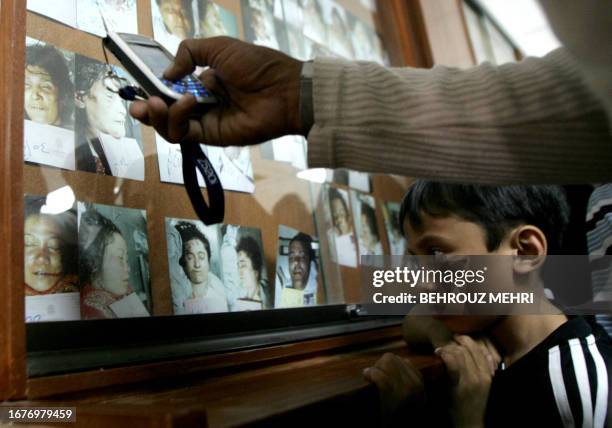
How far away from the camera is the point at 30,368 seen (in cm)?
45

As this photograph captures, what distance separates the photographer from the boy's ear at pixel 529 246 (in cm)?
79

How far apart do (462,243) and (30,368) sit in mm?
597

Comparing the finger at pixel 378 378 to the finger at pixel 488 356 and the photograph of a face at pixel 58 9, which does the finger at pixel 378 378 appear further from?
the photograph of a face at pixel 58 9

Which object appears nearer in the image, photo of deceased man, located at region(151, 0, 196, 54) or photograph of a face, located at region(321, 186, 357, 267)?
photo of deceased man, located at region(151, 0, 196, 54)

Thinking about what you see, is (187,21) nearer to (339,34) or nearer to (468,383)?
(339,34)

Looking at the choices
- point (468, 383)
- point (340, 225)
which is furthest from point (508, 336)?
point (340, 225)

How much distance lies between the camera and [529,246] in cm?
81

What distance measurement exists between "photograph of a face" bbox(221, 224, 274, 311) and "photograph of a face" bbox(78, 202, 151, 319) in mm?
138

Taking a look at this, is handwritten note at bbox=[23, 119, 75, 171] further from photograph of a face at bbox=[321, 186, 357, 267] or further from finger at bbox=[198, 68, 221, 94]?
photograph of a face at bbox=[321, 186, 357, 267]

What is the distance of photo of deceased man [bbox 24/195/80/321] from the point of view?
499mm

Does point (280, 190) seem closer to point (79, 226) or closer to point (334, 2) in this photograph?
point (79, 226)

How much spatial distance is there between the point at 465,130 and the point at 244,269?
1.31ft

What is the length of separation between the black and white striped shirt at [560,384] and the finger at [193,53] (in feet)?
1.95

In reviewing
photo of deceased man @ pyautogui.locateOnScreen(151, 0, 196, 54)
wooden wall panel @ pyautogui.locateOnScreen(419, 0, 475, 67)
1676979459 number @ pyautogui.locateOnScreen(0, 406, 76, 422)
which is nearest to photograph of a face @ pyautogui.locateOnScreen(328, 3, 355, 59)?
wooden wall panel @ pyautogui.locateOnScreen(419, 0, 475, 67)
